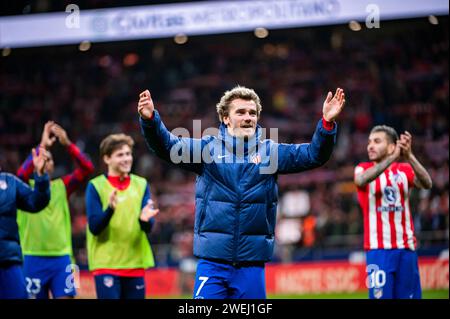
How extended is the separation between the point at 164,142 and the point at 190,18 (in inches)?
522

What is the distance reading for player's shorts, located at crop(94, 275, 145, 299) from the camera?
7973 mm

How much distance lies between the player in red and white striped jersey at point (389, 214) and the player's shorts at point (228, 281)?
2463mm

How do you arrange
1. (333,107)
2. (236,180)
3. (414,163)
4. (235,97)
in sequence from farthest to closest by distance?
(414,163) → (235,97) → (236,180) → (333,107)

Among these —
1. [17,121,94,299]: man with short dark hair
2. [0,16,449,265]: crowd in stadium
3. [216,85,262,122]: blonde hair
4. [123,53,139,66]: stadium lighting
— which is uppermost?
[123,53,139,66]: stadium lighting

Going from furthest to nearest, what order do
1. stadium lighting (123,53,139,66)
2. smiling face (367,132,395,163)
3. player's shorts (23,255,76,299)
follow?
stadium lighting (123,53,139,66) → player's shorts (23,255,76,299) → smiling face (367,132,395,163)

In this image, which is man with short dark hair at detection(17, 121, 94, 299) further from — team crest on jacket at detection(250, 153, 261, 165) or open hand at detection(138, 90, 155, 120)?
team crest on jacket at detection(250, 153, 261, 165)

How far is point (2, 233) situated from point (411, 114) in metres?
15.3

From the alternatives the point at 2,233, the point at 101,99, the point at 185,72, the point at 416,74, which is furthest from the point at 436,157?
the point at 2,233

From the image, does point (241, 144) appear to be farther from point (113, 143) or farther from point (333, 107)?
point (113, 143)

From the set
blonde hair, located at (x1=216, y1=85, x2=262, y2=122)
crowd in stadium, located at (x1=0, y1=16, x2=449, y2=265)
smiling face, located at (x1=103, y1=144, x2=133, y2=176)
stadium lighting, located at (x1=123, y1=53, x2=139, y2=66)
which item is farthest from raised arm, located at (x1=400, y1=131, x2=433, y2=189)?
stadium lighting, located at (x1=123, y1=53, x2=139, y2=66)

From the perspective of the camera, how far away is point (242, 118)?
5992 millimetres

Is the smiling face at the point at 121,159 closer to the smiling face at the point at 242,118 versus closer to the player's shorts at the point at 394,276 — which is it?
the smiling face at the point at 242,118

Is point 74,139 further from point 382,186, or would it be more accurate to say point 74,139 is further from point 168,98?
point 382,186

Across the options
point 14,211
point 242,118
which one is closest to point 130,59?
point 14,211
